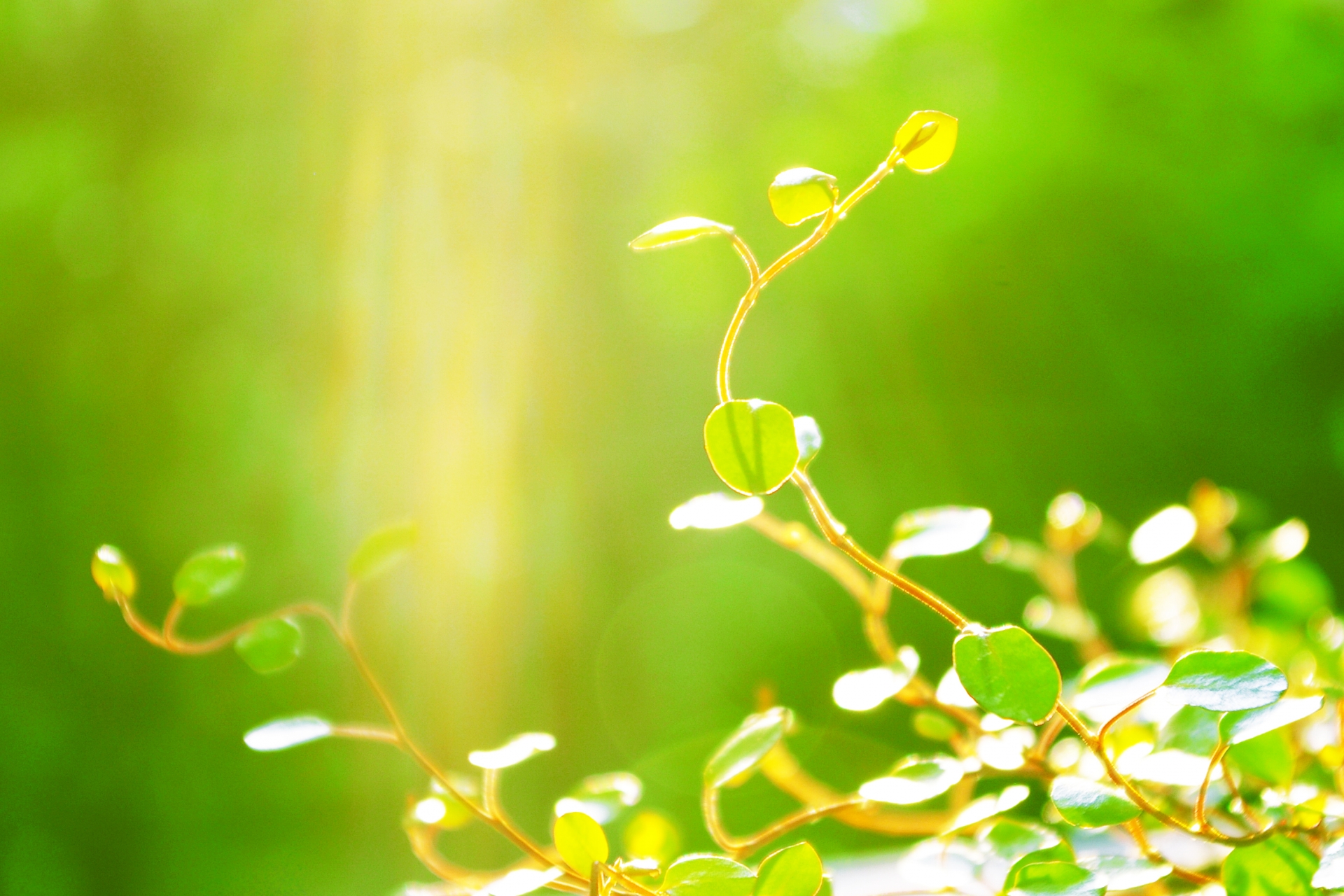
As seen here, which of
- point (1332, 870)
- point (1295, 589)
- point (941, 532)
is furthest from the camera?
point (1295, 589)

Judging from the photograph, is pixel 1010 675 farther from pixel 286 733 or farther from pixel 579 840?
pixel 286 733

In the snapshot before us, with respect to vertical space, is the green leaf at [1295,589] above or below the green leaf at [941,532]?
above

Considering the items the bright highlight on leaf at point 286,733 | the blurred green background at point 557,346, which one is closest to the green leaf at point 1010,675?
the bright highlight on leaf at point 286,733

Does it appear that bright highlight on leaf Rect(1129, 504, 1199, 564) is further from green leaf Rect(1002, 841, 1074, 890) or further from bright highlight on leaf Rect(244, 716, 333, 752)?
bright highlight on leaf Rect(244, 716, 333, 752)

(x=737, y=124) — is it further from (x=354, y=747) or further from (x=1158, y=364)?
(x=354, y=747)

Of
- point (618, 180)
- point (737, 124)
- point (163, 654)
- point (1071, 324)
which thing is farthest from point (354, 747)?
point (1071, 324)

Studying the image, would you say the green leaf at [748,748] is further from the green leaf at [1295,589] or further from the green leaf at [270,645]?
the green leaf at [1295,589]

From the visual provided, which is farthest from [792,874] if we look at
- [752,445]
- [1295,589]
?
[1295,589]
